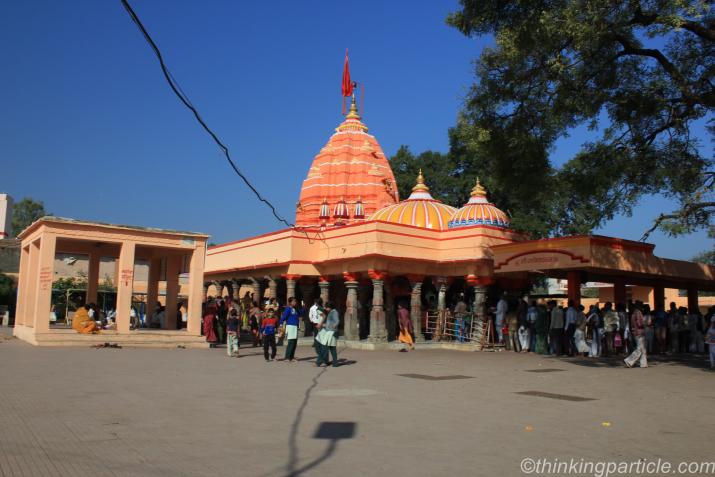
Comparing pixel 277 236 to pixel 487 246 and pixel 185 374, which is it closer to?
pixel 487 246

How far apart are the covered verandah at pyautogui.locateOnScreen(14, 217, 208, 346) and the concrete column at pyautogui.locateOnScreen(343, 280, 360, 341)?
18.8ft

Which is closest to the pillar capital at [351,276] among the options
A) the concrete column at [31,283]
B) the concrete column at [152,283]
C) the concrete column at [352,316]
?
the concrete column at [352,316]

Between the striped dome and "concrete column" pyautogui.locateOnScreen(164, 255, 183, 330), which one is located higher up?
the striped dome

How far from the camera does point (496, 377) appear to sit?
41.1 feet

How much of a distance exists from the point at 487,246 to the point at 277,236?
372 inches

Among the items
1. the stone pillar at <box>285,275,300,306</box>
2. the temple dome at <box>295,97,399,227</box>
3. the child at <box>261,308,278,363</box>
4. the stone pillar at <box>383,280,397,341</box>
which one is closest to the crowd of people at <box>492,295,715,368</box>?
the stone pillar at <box>383,280,397,341</box>

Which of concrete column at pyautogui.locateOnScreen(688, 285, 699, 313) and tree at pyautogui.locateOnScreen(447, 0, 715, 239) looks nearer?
tree at pyautogui.locateOnScreen(447, 0, 715, 239)

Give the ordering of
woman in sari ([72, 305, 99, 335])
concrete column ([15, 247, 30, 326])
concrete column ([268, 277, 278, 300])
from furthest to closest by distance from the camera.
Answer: concrete column ([268, 277, 278, 300])
concrete column ([15, 247, 30, 326])
woman in sari ([72, 305, 99, 335])

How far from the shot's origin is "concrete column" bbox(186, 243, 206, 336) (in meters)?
21.5

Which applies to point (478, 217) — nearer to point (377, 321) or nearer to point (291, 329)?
point (377, 321)

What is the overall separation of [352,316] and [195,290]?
20.1ft

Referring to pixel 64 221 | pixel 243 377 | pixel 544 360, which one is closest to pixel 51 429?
pixel 243 377

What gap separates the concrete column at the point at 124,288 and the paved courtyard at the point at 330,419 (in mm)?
6558

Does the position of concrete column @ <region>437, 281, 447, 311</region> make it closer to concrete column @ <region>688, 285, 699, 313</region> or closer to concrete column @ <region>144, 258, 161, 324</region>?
concrete column @ <region>688, 285, 699, 313</region>
